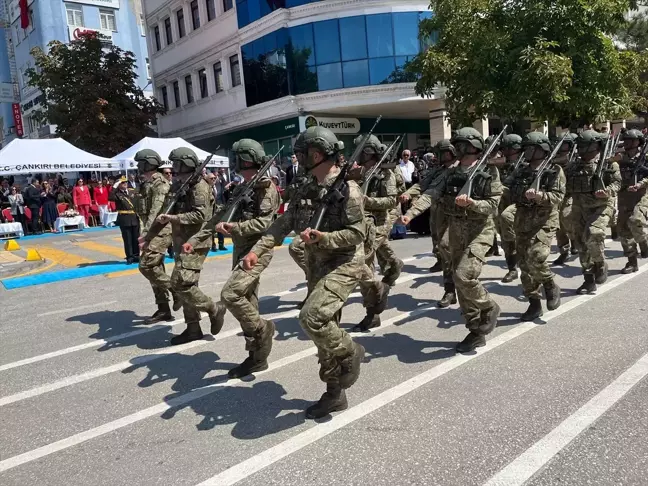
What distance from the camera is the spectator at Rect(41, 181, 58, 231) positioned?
62.8 feet

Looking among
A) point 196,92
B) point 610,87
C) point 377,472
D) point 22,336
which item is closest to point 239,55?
point 196,92

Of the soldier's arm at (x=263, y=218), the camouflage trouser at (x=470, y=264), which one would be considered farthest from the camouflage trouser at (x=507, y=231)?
the soldier's arm at (x=263, y=218)

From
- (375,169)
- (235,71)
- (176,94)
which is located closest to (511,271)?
(375,169)

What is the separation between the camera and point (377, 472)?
121 inches

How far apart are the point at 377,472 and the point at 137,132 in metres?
26.4

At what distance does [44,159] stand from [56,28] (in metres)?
26.0

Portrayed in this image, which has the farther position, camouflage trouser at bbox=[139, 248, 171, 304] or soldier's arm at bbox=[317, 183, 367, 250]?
camouflage trouser at bbox=[139, 248, 171, 304]

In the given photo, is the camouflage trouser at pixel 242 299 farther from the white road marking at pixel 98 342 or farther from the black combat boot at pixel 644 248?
the black combat boot at pixel 644 248

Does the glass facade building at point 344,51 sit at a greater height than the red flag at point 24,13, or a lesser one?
lesser

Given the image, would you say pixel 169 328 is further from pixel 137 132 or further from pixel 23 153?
pixel 137 132

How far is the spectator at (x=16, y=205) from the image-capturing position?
18.6m

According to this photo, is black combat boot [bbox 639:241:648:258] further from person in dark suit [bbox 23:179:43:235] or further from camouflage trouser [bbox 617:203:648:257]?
person in dark suit [bbox 23:179:43:235]

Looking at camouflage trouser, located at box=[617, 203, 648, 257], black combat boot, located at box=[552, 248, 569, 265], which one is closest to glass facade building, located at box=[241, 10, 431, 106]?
black combat boot, located at box=[552, 248, 569, 265]

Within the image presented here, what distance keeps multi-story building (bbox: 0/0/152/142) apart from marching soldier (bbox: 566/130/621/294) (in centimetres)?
3555
